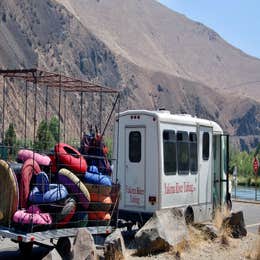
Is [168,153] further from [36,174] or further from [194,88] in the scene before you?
[194,88]

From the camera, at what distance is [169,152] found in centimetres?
1458

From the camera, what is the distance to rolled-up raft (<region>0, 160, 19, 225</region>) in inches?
396

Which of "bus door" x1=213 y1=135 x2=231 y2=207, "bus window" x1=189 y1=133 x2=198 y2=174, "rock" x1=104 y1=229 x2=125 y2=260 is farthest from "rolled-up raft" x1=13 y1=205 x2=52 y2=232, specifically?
"bus door" x1=213 y1=135 x2=231 y2=207

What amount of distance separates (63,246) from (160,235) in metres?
1.84

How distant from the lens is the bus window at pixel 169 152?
14.4m

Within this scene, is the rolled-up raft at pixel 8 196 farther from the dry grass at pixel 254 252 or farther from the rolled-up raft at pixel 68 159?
the dry grass at pixel 254 252

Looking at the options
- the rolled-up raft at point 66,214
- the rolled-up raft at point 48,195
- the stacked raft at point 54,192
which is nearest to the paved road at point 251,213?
the stacked raft at point 54,192

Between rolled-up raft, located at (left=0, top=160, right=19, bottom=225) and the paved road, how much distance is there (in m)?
9.16

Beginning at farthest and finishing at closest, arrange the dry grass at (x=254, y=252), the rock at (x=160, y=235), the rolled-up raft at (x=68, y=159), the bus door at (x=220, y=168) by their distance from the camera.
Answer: the bus door at (x=220, y=168)
the rock at (x=160, y=235)
the rolled-up raft at (x=68, y=159)
the dry grass at (x=254, y=252)

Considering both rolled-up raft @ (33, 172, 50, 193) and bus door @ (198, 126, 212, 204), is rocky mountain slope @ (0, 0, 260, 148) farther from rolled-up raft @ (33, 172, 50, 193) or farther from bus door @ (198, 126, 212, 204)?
rolled-up raft @ (33, 172, 50, 193)

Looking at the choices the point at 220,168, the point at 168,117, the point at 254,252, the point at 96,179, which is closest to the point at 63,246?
the point at 96,179

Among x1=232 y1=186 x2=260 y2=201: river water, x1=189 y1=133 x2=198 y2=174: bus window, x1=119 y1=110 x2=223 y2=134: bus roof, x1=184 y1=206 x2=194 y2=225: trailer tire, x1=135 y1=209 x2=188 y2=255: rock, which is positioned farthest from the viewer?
x1=232 y1=186 x2=260 y2=201: river water

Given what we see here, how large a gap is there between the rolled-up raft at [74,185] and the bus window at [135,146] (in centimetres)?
386

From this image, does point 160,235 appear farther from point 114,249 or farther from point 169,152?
point 169,152
